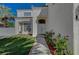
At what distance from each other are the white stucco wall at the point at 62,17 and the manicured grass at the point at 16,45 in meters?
0.43

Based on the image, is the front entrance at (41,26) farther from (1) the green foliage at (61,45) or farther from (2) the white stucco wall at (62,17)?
(1) the green foliage at (61,45)

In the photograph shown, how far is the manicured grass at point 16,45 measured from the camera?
4.83 meters

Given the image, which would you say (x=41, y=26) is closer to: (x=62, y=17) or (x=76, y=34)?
(x=62, y=17)

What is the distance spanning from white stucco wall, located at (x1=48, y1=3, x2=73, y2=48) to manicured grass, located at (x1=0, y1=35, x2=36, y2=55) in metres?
0.43

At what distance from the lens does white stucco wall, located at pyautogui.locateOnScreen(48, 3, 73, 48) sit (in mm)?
4820

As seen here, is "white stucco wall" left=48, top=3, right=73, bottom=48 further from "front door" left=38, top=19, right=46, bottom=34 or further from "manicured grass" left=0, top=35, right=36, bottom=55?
"manicured grass" left=0, top=35, right=36, bottom=55

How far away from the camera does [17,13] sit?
484 cm

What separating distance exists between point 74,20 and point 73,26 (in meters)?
0.11

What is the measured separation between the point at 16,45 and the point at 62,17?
3.07 feet

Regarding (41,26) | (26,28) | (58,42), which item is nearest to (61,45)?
(58,42)

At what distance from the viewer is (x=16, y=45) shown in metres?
4.83
